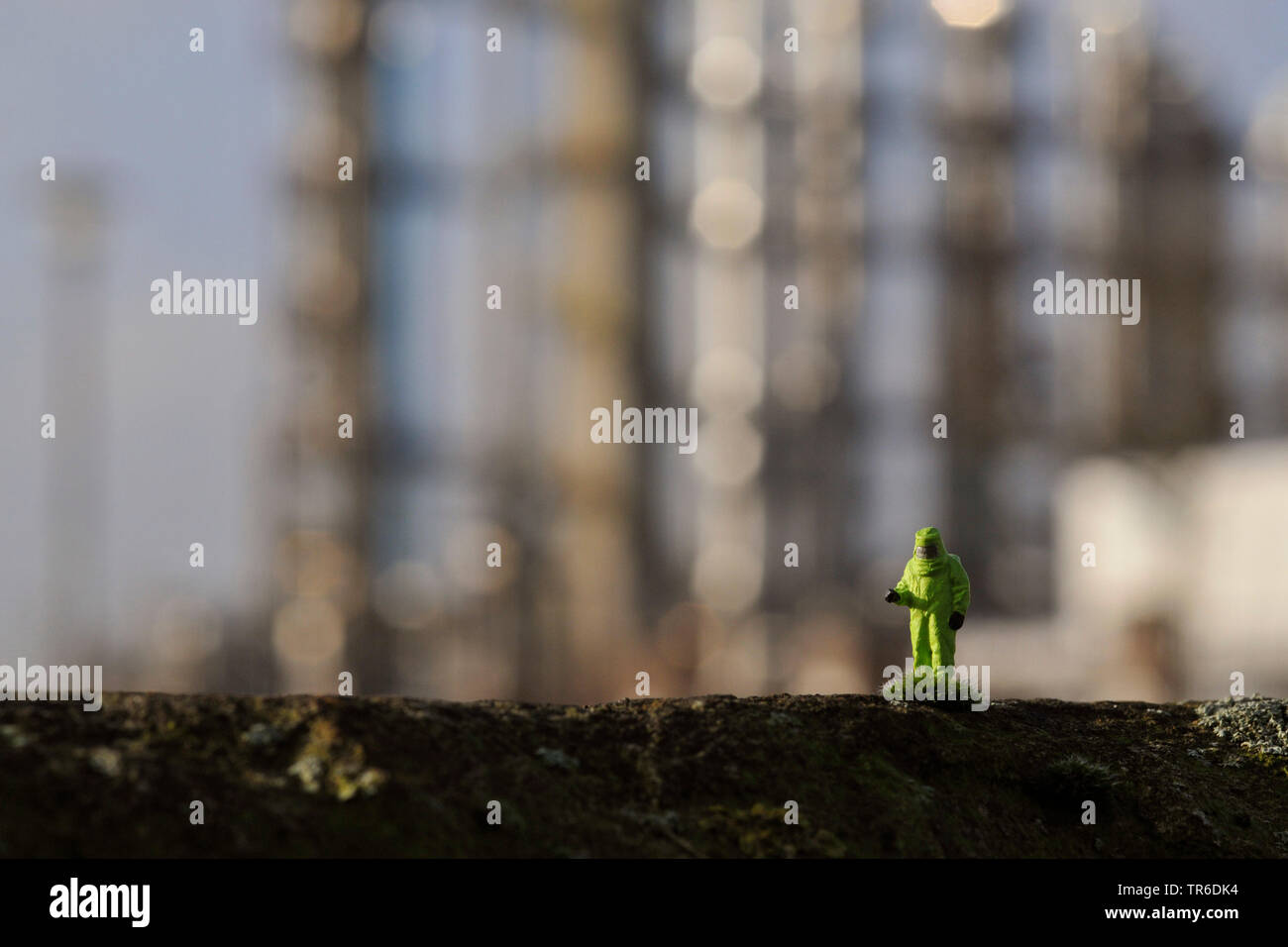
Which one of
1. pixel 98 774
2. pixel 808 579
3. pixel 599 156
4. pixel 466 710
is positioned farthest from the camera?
pixel 808 579

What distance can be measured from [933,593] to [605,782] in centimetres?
377

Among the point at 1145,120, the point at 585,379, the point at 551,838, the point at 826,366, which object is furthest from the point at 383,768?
the point at 1145,120

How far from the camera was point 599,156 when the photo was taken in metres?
30.9

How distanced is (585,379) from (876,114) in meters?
13.4

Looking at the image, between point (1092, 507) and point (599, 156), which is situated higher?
point (599, 156)

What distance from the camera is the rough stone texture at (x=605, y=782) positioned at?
7410mm

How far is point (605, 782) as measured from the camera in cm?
885

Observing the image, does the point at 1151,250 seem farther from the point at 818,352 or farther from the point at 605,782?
the point at 605,782

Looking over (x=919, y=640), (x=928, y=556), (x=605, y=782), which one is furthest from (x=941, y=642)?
(x=605, y=782)

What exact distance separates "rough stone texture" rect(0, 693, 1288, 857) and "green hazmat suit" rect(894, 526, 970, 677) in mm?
616

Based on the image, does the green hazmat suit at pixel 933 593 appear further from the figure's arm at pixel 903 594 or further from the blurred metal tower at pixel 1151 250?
the blurred metal tower at pixel 1151 250

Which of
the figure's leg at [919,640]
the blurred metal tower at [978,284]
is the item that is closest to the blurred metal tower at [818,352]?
the blurred metal tower at [978,284]

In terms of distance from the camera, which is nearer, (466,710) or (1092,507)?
(466,710)

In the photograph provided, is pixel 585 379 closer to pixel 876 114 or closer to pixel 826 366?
pixel 826 366
